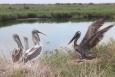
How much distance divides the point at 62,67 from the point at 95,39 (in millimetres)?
1226

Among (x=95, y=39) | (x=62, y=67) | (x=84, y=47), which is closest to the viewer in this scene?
(x=62, y=67)

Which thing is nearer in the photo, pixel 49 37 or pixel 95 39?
pixel 95 39

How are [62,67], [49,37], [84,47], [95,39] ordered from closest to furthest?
[62,67], [95,39], [84,47], [49,37]

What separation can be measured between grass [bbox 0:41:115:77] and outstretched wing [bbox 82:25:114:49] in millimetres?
302

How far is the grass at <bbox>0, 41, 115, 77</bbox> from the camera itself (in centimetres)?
748

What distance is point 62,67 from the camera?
8.09 meters

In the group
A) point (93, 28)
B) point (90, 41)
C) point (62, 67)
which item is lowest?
point (62, 67)

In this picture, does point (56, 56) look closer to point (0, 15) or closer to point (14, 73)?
point (14, 73)

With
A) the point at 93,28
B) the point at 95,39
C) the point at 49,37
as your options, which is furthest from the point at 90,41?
the point at 49,37

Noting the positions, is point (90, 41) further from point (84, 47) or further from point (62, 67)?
point (62, 67)

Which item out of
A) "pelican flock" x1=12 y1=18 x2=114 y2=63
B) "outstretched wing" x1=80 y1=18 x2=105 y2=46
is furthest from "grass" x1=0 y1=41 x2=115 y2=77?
"outstretched wing" x1=80 y1=18 x2=105 y2=46

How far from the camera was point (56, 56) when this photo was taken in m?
9.56

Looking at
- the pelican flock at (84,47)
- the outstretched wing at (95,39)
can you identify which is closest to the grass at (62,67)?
the pelican flock at (84,47)

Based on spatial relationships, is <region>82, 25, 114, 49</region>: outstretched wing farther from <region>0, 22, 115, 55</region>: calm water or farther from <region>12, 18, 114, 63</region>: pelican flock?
<region>0, 22, 115, 55</region>: calm water
